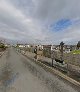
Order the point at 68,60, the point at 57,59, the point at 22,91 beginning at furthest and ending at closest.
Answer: the point at 57,59, the point at 68,60, the point at 22,91

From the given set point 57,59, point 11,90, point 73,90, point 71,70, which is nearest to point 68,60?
point 71,70

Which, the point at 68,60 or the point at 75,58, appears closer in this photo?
the point at 75,58

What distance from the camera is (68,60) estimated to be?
1989 centimetres

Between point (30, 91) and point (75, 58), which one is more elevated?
point (75, 58)

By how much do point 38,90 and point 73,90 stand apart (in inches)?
71.9

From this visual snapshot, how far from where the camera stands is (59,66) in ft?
74.6

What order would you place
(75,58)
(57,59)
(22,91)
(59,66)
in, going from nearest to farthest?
(22,91)
(75,58)
(59,66)
(57,59)

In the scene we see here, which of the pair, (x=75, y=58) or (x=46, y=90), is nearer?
(x=46, y=90)

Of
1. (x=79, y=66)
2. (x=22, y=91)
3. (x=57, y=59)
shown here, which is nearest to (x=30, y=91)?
(x=22, y=91)

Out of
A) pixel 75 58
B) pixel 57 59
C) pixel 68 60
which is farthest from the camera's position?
pixel 57 59

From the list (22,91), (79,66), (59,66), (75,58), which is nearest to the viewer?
(22,91)

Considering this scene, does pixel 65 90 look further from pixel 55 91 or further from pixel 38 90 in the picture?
pixel 38 90

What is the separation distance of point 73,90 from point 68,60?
364 inches

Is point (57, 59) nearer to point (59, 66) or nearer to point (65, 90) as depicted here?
point (59, 66)
